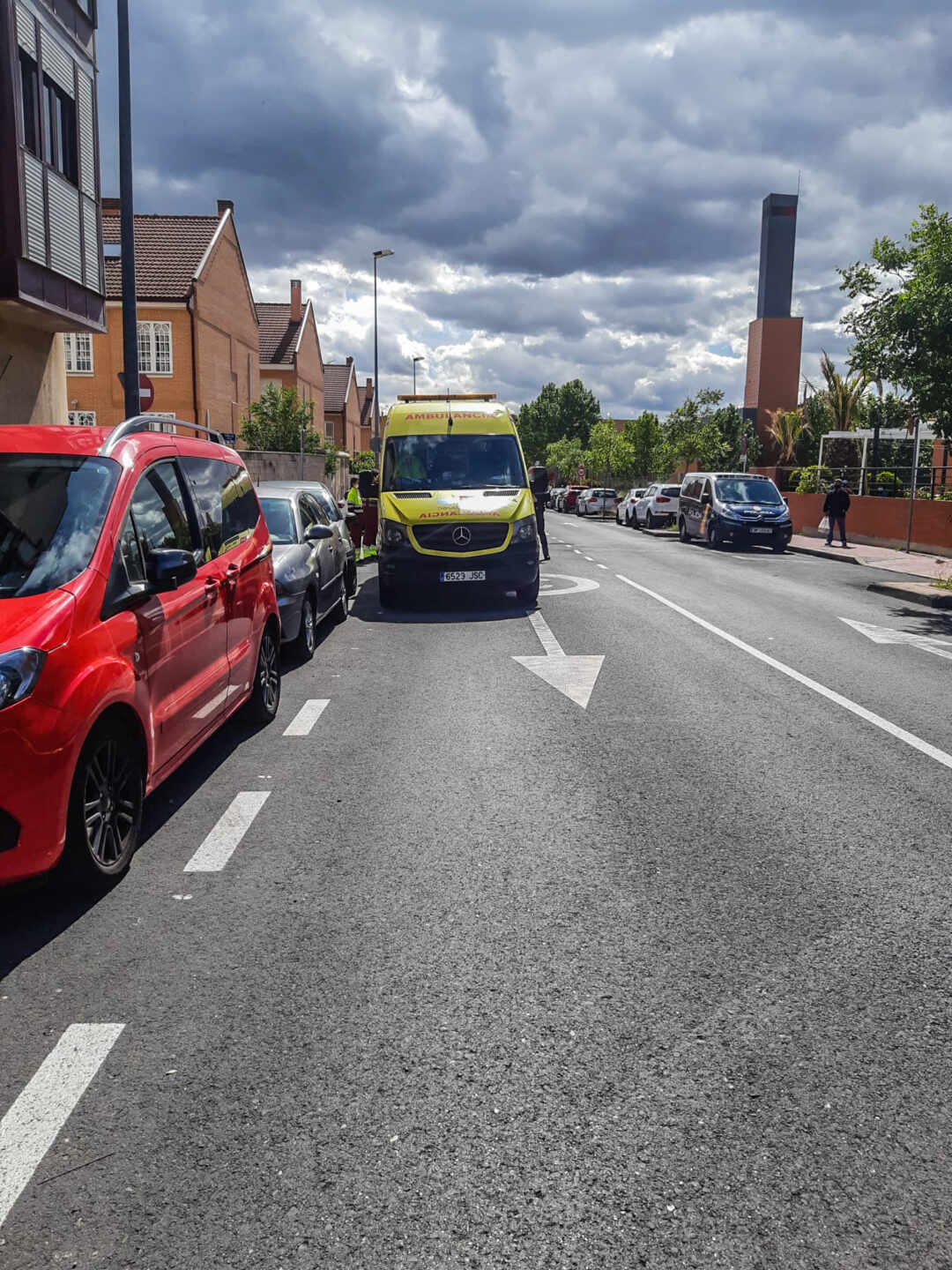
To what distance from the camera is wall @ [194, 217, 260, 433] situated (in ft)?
132

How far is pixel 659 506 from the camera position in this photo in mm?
40031

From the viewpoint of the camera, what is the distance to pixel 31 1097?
9.73 feet

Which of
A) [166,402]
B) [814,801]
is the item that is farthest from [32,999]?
[166,402]

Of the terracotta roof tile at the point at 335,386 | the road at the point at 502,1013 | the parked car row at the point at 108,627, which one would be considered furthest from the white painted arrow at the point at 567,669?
the terracotta roof tile at the point at 335,386

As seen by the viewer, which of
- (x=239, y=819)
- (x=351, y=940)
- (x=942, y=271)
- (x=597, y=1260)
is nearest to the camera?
(x=597, y=1260)

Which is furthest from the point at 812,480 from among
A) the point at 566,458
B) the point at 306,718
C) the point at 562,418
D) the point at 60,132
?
the point at 562,418

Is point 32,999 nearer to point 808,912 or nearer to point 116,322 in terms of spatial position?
point 808,912

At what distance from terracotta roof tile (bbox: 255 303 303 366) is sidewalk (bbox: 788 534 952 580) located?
35.6 metres

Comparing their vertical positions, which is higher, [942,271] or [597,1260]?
[942,271]

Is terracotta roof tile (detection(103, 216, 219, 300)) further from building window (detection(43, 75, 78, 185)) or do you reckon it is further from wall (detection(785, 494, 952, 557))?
wall (detection(785, 494, 952, 557))

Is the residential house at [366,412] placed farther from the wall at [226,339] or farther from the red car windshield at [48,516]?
the red car windshield at [48,516]

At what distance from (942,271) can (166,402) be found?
30.1 metres

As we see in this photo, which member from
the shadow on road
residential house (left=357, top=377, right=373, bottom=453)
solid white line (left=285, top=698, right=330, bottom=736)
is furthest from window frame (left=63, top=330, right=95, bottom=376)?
residential house (left=357, top=377, right=373, bottom=453)

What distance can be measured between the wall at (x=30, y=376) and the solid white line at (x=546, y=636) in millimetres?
8846
